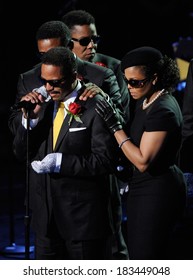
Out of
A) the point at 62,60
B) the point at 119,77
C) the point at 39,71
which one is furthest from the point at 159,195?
the point at 119,77

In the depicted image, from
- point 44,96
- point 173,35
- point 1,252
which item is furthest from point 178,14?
point 44,96

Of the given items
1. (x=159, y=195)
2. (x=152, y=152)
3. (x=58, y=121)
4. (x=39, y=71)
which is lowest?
(x=159, y=195)

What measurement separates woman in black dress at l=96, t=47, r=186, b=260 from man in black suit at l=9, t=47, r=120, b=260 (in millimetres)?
146

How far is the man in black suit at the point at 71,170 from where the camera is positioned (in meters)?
3.53

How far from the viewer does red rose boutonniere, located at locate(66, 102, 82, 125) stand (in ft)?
11.6

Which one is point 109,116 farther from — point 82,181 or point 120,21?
point 120,21

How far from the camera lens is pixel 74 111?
3.52 m

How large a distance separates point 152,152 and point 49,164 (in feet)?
2.04

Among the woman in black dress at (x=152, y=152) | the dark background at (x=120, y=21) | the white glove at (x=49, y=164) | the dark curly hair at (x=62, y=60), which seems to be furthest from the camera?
the dark background at (x=120, y=21)

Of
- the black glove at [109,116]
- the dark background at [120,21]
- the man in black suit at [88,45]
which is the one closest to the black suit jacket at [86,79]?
the man in black suit at [88,45]

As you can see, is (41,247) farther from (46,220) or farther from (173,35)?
(173,35)

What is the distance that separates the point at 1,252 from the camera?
18.5 feet

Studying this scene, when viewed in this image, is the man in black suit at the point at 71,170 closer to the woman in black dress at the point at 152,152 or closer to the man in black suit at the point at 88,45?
the woman in black dress at the point at 152,152

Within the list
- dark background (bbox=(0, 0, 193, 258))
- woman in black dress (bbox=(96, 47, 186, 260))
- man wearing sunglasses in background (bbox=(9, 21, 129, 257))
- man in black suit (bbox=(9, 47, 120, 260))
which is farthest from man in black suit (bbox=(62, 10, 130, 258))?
dark background (bbox=(0, 0, 193, 258))
